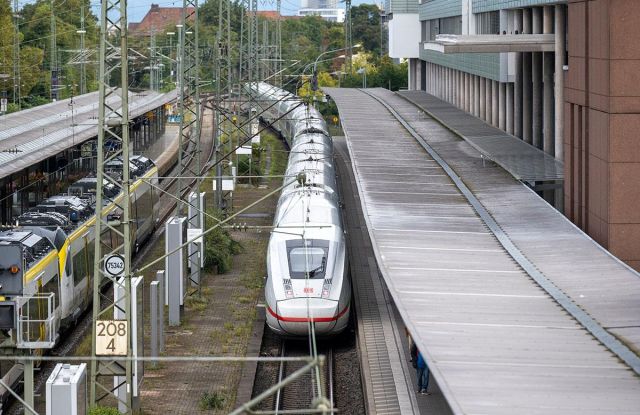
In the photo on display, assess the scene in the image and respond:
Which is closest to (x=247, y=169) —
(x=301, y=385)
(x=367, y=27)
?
(x=301, y=385)

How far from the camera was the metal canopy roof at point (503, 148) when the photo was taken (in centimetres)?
3459

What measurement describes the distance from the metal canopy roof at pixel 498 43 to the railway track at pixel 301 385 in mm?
11505

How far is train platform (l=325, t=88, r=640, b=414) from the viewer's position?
15.6 meters

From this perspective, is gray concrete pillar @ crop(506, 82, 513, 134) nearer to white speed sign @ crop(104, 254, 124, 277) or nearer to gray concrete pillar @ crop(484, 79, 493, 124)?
gray concrete pillar @ crop(484, 79, 493, 124)

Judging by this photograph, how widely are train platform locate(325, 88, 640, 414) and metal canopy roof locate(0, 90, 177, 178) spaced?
406 inches

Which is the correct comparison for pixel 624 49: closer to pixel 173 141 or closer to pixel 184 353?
pixel 184 353

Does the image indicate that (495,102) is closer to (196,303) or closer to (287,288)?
(196,303)

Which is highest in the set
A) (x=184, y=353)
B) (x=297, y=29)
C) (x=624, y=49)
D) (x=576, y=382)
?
(x=297, y=29)

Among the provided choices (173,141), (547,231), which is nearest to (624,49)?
(547,231)

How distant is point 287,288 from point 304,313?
65cm

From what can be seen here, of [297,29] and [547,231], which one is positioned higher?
[297,29]

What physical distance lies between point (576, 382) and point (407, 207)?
1439 centimetres

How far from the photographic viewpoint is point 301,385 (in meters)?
24.2

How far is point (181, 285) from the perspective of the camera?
28.5 m
